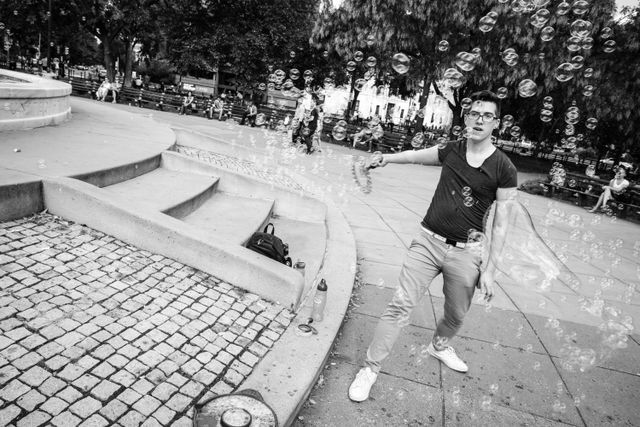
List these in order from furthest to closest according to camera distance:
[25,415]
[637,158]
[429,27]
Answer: [637,158] < [429,27] < [25,415]

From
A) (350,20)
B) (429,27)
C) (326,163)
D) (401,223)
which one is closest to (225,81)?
(350,20)

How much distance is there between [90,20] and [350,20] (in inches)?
769

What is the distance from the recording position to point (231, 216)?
5.84m

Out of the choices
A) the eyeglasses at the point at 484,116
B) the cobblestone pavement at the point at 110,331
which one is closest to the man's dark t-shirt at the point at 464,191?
the eyeglasses at the point at 484,116

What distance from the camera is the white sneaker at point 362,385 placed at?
2891mm

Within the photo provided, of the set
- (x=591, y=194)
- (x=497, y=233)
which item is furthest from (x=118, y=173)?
(x=591, y=194)

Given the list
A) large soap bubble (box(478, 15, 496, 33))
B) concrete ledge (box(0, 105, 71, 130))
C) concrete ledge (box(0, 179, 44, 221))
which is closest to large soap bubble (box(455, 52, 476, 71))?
large soap bubble (box(478, 15, 496, 33))

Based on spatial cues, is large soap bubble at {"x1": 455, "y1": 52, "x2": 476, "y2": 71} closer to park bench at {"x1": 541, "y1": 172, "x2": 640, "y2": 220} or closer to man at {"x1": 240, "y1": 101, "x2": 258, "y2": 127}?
park bench at {"x1": 541, "y1": 172, "x2": 640, "y2": 220}

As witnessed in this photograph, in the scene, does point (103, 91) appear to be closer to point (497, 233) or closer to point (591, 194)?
point (591, 194)

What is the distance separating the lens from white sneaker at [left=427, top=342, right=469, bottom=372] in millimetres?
3388

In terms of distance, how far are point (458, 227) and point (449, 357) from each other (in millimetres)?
1346

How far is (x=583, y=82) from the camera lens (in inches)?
675

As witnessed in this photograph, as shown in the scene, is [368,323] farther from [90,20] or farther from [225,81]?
[225,81]

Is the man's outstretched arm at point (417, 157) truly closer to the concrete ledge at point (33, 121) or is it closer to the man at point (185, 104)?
the concrete ledge at point (33, 121)
